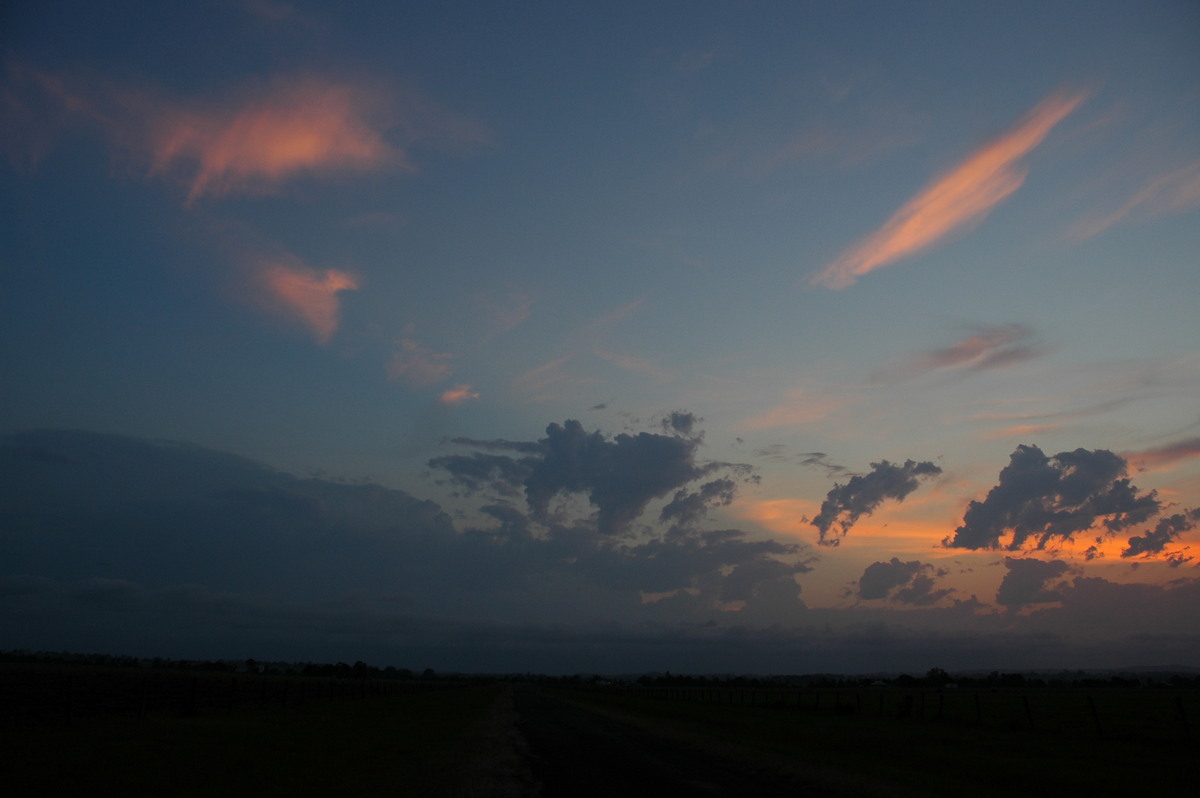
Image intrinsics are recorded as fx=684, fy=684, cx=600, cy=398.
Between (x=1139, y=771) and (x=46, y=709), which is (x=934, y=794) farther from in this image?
(x=46, y=709)

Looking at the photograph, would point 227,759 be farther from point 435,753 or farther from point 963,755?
point 963,755

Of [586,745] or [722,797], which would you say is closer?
[722,797]

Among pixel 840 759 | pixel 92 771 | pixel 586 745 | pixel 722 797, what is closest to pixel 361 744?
pixel 586 745

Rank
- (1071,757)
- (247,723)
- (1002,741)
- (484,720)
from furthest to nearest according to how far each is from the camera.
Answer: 1. (484,720)
2. (247,723)
3. (1002,741)
4. (1071,757)

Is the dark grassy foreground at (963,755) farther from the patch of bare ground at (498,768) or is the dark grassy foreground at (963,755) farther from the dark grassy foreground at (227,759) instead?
the dark grassy foreground at (227,759)

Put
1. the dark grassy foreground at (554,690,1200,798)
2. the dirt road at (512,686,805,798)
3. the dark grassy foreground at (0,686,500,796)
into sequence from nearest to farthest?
1. the dark grassy foreground at (0,686,500,796)
2. the dirt road at (512,686,805,798)
3. the dark grassy foreground at (554,690,1200,798)

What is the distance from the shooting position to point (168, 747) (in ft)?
68.4

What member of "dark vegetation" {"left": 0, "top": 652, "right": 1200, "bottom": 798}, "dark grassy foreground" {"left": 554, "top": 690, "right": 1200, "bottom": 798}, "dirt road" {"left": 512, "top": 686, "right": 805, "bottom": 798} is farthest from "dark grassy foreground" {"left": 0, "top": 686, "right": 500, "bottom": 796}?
"dark grassy foreground" {"left": 554, "top": 690, "right": 1200, "bottom": 798}

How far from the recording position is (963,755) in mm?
24250

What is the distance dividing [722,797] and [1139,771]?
14.0 m

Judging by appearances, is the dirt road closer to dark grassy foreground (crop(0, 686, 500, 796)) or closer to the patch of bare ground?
the patch of bare ground

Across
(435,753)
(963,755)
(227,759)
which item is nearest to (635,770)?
(435,753)

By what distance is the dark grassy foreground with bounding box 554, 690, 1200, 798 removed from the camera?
1773 centimetres

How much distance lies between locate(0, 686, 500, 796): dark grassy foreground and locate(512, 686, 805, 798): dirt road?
246 cm
